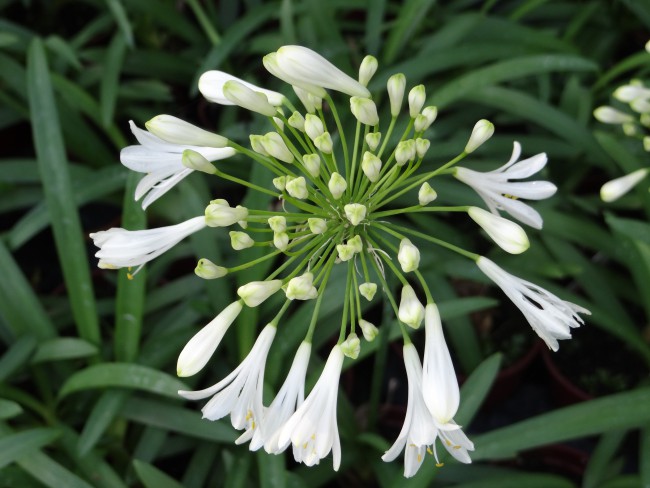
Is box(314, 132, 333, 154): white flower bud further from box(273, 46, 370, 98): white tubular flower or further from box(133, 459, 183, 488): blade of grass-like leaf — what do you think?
box(133, 459, 183, 488): blade of grass-like leaf

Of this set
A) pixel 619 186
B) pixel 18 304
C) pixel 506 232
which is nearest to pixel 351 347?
pixel 506 232

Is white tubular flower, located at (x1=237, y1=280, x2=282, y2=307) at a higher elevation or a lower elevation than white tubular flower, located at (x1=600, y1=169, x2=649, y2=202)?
higher

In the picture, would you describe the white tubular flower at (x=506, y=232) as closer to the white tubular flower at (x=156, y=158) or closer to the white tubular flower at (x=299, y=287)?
the white tubular flower at (x=299, y=287)

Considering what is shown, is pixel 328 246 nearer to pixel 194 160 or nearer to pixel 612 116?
pixel 194 160

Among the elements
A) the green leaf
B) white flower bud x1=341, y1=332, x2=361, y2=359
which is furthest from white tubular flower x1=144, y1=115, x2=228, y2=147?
the green leaf

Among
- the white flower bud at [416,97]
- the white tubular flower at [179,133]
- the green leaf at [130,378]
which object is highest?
the white tubular flower at [179,133]

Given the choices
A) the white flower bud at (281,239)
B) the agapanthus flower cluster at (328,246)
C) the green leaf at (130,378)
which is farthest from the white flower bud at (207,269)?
the green leaf at (130,378)

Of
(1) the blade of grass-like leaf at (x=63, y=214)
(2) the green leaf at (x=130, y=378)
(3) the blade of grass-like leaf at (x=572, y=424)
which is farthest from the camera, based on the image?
(1) the blade of grass-like leaf at (x=63, y=214)
